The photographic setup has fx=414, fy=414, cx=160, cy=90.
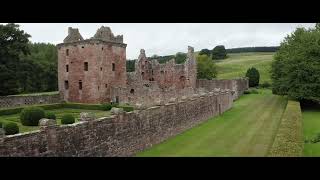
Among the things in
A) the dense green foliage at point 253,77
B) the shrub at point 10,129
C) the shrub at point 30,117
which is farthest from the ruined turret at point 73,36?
the dense green foliage at point 253,77

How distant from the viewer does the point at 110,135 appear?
1488cm

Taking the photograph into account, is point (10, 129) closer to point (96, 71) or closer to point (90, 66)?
point (96, 71)

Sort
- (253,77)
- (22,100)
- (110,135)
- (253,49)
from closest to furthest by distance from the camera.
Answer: (110,135) < (22,100) < (253,77) < (253,49)

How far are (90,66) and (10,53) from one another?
32.3ft

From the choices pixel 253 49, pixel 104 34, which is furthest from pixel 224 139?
pixel 253 49

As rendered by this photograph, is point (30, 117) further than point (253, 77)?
No

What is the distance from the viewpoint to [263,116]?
3164cm

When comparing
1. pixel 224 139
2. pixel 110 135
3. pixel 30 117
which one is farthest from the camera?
pixel 30 117

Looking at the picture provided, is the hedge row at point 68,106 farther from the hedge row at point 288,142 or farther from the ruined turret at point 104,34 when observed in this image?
the hedge row at point 288,142

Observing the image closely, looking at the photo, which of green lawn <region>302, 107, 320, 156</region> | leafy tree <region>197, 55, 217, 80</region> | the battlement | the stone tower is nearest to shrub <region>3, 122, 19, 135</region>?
green lawn <region>302, 107, 320, 156</region>

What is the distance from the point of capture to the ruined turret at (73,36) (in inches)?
1854

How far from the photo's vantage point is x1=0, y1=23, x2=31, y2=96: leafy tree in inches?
1845
